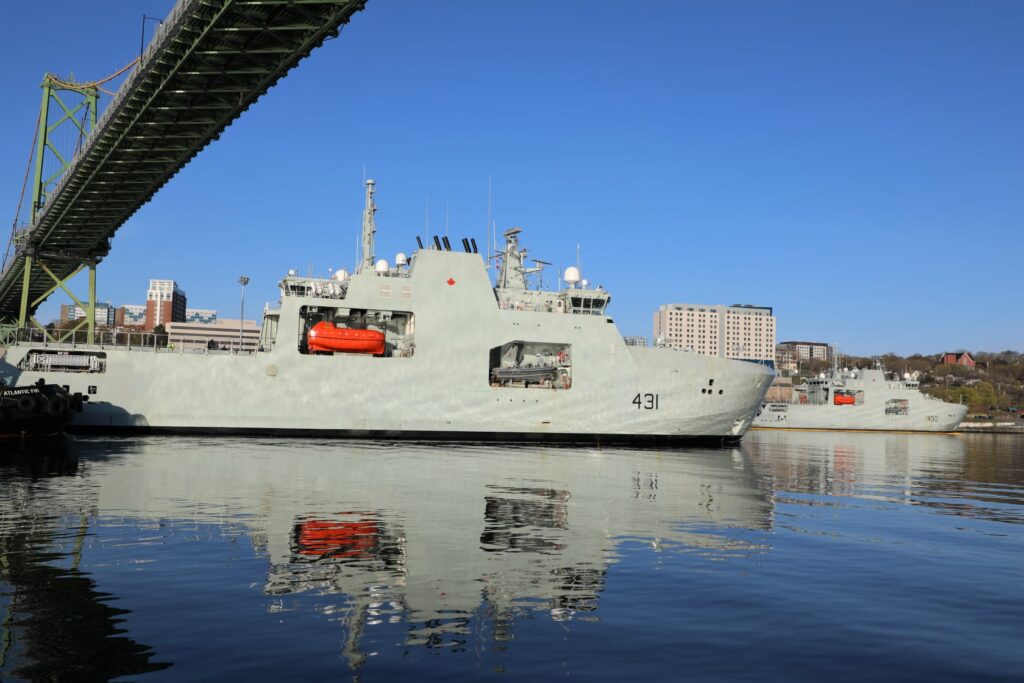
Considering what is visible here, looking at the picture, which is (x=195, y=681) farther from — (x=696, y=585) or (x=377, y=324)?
(x=377, y=324)

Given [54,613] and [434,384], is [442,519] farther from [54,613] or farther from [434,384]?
[434,384]

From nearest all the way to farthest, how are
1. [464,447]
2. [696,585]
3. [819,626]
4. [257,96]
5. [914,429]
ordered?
[819,626]
[696,585]
[257,96]
[464,447]
[914,429]

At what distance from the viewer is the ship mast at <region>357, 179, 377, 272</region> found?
42906mm

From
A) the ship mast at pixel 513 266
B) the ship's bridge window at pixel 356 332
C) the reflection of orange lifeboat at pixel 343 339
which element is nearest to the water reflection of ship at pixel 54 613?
the reflection of orange lifeboat at pixel 343 339

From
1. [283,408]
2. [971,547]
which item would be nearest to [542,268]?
[283,408]

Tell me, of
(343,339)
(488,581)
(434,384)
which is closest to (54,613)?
(488,581)

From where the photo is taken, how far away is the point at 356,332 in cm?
3784

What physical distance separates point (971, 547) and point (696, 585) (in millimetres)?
6858

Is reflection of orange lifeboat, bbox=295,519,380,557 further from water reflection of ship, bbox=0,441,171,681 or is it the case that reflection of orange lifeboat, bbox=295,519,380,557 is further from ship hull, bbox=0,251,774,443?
ship hull, bbox=0,251,774,443

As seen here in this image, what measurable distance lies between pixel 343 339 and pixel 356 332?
72cm

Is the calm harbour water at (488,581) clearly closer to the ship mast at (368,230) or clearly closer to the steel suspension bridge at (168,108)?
the steel suspension bridge at (168,108)

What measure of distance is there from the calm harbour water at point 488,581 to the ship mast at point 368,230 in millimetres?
23190

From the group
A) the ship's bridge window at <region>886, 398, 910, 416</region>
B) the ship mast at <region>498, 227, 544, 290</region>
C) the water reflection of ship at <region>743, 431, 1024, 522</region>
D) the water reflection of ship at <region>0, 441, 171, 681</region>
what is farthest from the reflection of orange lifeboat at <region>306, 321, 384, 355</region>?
the ship's bridge window at <region>886, 398, 910, 416</region>

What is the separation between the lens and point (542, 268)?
43000mm
